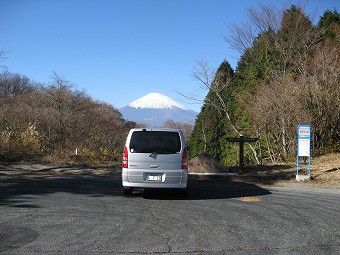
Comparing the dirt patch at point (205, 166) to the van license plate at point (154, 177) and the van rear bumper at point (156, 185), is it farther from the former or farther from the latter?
the van license plate at point (154, 177)

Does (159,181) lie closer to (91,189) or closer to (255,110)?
(91,189)

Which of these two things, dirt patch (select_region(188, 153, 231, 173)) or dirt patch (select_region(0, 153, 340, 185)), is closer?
dirt patch (select_region(0, 153, 340, 185))

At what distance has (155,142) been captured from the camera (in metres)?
9.55

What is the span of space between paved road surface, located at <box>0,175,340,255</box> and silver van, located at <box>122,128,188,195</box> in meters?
0.45

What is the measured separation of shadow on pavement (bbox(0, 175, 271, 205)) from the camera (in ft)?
Answer: 31.9

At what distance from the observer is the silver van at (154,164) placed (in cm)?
932

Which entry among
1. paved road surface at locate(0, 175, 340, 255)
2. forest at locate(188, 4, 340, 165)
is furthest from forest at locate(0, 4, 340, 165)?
paved road surface at locate(0, 175, 340, 255)

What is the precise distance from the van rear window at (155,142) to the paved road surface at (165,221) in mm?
1213

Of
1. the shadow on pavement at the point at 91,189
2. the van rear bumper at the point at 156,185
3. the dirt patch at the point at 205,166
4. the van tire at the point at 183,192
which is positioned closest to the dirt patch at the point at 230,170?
the dirt patch at the point at 205,166

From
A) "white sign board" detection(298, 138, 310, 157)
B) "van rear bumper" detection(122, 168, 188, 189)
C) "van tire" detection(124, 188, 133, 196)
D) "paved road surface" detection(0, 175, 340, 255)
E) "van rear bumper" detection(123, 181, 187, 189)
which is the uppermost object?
"white sign board" detection(298, 138, 310, 157)

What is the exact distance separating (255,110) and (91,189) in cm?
1197

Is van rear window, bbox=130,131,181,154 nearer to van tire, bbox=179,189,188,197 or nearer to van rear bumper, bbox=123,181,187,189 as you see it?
van rear bumper, bbox=123,181,187,189

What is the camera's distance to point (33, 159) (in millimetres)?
18094

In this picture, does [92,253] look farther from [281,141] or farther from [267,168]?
[281,141]
